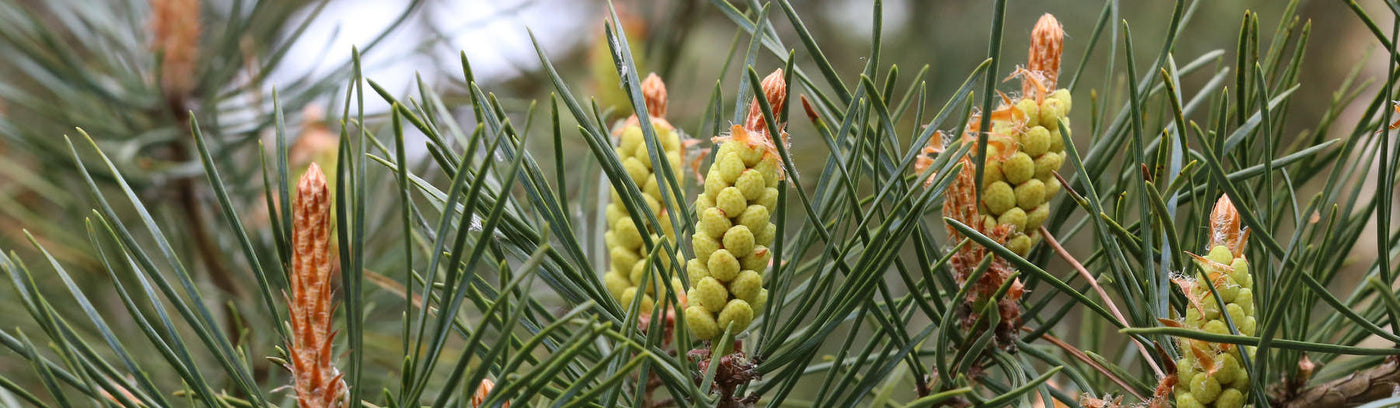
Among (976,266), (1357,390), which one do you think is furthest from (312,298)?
(1357,390)

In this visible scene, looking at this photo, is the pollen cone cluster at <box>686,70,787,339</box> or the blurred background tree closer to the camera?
the pollen cone cluster at <box>686,70,787,339</box>

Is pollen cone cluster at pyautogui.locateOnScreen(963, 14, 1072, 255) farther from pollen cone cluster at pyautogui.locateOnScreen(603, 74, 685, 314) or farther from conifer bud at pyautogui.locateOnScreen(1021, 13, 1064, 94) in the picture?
pollen cone cluster at pyautogui.locateOnScreen(603, 74, 685, 314)

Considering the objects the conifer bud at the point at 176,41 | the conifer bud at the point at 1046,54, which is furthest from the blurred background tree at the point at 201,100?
the conifer bud at the point at 1046,54

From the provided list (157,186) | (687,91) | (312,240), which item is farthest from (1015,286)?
(687,91)

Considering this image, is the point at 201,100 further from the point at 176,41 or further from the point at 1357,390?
the point at 1357,390

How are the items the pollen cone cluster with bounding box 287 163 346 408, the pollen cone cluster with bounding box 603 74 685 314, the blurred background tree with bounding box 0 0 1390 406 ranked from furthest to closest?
the blurred background tree with bounding box 0 0 1390 406, the pollen cone cluster with bounding box 603 74 685 314, the pollen cone cluster with bounding box 287 163 346 408

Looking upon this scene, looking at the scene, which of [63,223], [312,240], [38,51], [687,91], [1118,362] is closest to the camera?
[312,240]

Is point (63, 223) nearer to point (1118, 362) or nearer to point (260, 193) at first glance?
point (260, 193)

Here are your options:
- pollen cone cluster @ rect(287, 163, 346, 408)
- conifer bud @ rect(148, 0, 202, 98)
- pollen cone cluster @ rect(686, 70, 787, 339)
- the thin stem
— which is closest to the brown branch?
the thin stem
